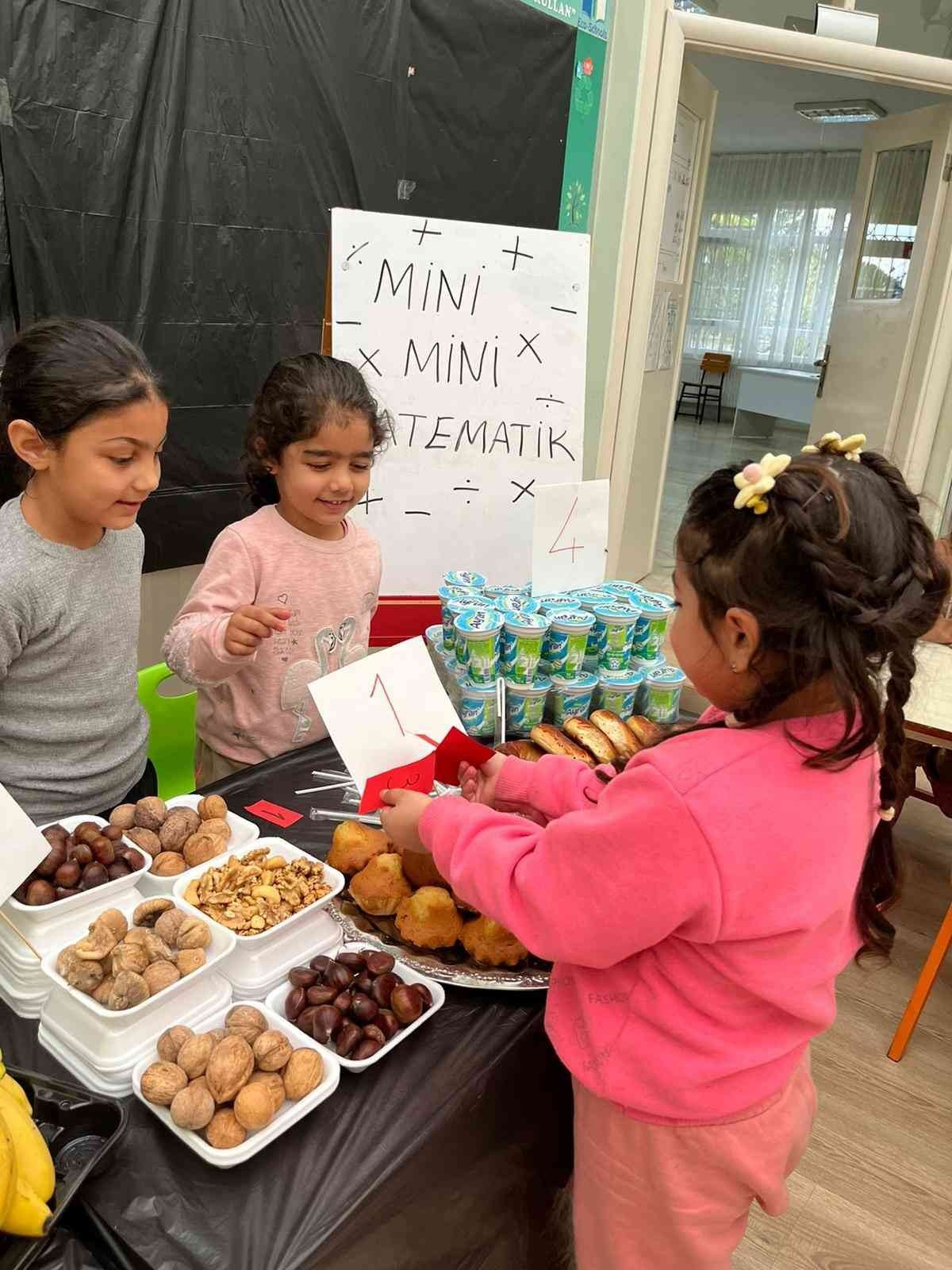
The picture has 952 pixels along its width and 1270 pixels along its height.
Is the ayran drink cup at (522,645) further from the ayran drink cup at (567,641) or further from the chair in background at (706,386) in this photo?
the chair in background at (706,386)

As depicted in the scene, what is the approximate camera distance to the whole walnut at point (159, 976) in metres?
0.86

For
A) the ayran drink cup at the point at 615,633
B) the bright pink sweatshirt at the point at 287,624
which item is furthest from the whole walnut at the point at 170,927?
the ayran drink cup at the point at 615,633

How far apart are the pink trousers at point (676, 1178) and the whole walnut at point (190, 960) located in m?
0.46

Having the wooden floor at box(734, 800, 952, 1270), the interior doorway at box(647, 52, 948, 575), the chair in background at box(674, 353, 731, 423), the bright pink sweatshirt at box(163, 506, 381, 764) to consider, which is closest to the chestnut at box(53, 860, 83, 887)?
the bright pink sweatshirt at box(163, 506, 381, 764)

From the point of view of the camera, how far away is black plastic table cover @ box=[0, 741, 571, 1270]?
0.73 metres

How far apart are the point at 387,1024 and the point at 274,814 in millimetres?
489

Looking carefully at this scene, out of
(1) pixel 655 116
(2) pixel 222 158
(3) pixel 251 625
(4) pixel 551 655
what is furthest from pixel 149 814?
(1) pixel 655 116

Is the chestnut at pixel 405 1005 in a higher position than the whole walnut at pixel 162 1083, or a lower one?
lower

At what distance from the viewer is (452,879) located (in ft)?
3.06

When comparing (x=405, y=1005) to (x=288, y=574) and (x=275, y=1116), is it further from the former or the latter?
(x=288, y=574)

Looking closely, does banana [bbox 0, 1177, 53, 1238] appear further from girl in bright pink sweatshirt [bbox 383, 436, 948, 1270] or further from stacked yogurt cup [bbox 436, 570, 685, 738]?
stacked yogurt cup [bbox 436, 570, 685, 738]

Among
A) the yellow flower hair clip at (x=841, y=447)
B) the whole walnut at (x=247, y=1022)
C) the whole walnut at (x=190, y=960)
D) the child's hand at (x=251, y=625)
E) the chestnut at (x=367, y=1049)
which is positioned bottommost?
the chestnut at (x=367, y=1049)

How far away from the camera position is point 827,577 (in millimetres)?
716

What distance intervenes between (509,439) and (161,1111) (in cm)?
177
